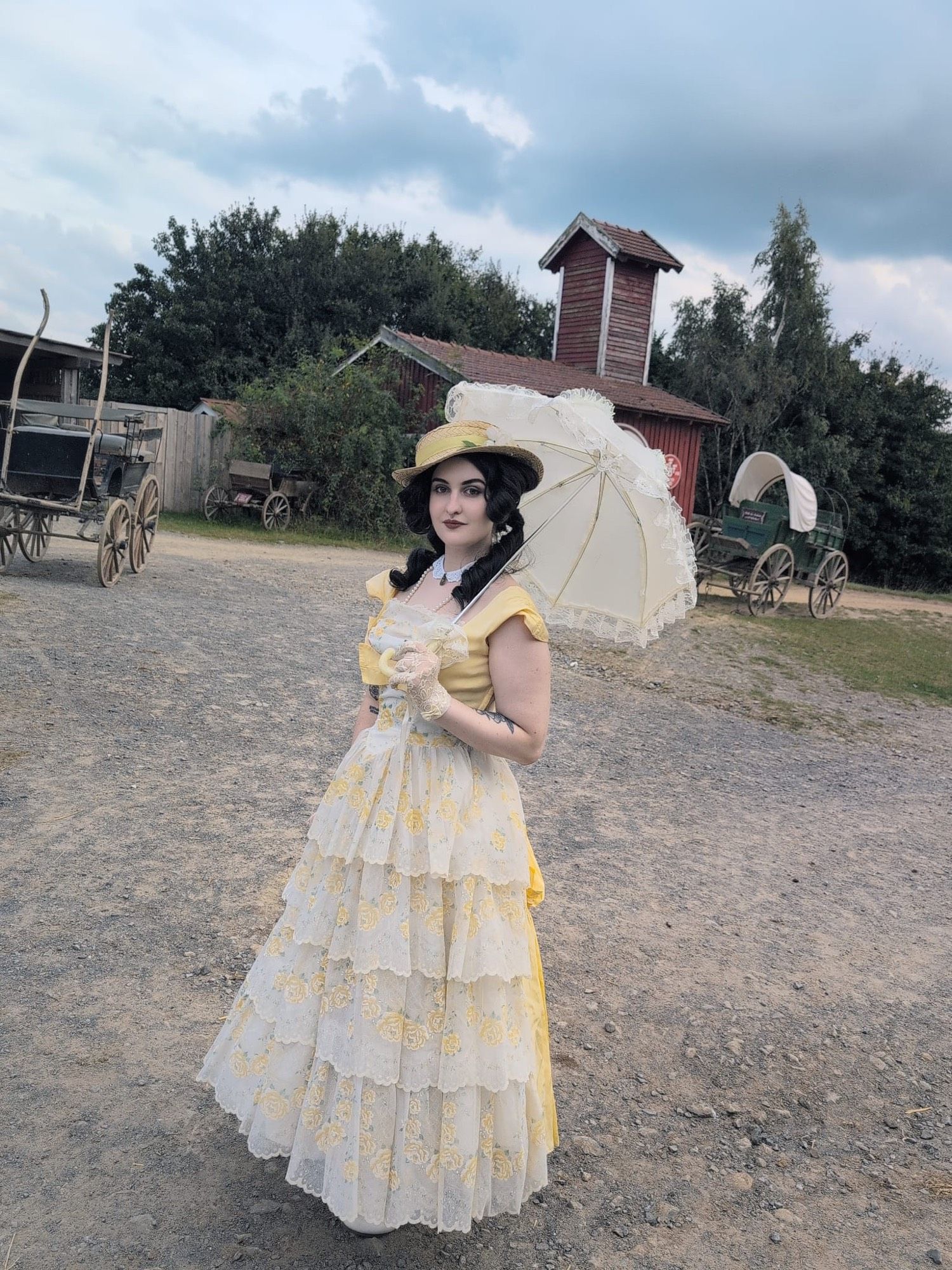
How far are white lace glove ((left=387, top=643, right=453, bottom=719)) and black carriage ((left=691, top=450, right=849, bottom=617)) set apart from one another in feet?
39.2

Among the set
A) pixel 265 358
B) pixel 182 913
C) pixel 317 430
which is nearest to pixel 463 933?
pixel 182 913

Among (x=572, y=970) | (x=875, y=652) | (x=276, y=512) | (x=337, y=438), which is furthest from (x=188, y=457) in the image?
(x=572, y=970)

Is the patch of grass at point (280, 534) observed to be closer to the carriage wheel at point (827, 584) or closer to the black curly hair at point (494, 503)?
the carriage wheel at point (827, 584)

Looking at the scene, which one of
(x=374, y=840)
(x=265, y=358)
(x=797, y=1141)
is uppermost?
(x=265, y=358)

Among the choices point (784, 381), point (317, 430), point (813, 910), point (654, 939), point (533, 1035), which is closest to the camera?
point (533, 1035)

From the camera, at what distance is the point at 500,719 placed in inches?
76.1

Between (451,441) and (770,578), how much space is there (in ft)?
42.0

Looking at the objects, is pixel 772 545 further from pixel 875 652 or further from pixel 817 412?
pixel 817 412

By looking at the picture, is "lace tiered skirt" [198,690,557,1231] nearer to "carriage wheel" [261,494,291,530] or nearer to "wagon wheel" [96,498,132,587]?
"wagon wheel" [96,498,132,587]

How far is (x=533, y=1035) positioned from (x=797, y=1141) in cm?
120

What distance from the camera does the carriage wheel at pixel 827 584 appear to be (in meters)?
14.6

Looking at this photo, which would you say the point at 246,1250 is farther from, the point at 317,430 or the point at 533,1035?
the point at 317,430

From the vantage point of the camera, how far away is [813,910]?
428 cm

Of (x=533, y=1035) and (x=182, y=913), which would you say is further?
(x=182, y=913)
